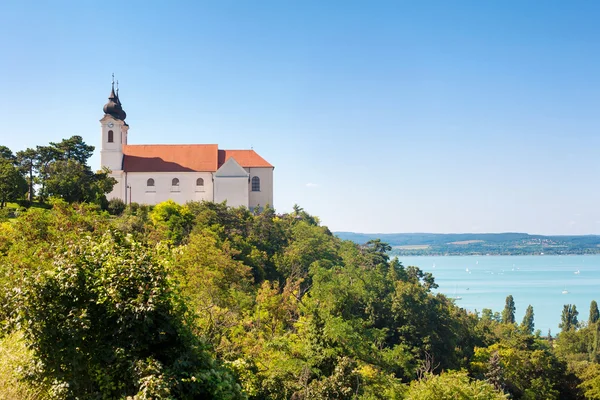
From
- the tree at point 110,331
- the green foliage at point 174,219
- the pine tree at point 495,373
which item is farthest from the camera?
the green foliage at point 174,219

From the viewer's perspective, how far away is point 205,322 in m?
14.5

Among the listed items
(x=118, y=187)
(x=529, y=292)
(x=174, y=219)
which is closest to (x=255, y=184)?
(x=118, y=187)

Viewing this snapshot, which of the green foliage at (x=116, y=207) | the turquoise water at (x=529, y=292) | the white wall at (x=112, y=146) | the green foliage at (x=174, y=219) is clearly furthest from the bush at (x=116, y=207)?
the turquoise water at (x=529, y=292)

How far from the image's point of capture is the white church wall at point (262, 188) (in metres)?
48.7

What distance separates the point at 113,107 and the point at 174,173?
6.40 m

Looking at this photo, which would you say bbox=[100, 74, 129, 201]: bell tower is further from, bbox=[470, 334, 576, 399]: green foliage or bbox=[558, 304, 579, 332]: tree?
bbox=[558, 304, 579, 332]: tree

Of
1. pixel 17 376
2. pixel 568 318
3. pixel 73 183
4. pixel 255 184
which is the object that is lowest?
pixel 568 318

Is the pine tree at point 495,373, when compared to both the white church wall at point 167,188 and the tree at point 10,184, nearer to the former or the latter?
the white church wall at point 167,188

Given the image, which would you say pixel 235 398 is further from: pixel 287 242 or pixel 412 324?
pixel 287 242

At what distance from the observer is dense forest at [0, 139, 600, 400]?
8.27 meters

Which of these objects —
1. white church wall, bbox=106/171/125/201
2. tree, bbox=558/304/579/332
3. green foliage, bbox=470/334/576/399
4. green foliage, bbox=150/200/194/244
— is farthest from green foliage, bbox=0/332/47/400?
tree, bbox=558/304/579/332

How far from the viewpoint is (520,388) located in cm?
3291

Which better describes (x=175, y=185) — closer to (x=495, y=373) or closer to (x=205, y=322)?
(x=495, y=373)

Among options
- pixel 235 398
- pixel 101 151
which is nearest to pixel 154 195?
pixel 101 151
